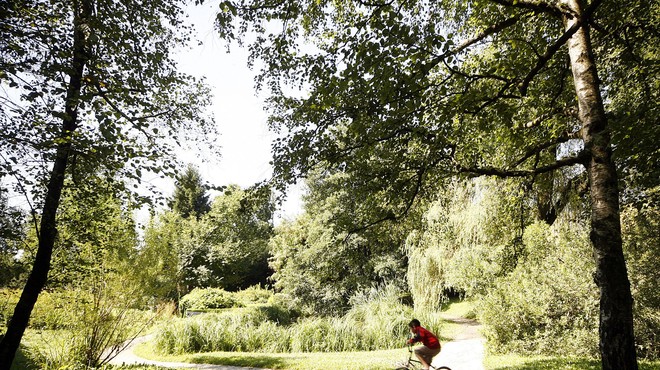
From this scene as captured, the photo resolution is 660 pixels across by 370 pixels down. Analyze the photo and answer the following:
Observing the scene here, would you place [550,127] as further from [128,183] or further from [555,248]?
[128,183]

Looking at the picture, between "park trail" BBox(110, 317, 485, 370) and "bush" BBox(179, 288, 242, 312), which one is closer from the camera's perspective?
"park trail" BBox(110, 317, 485, 370)

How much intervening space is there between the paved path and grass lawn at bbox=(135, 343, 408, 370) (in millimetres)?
1056

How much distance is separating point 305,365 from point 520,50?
8.09m

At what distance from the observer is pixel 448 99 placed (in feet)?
18.1

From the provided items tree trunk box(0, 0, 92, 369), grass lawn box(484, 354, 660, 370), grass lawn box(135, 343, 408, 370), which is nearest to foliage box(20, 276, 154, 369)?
tree trunk box(0, 0, 92, 369)

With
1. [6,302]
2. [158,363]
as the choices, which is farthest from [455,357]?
[6,302]

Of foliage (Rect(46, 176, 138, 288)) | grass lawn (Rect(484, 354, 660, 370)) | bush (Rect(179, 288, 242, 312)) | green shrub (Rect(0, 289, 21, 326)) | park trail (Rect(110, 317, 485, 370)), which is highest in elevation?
foliage (Rect(46, 176, 138, 288))

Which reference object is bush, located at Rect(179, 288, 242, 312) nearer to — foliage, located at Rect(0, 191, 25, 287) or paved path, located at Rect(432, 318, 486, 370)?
paved path, located at Rect(432, 318, 486, 370)

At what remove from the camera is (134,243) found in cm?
916

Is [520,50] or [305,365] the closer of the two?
[520,50]

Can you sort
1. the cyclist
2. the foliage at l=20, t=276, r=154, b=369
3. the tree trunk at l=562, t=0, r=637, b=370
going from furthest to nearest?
the foliage at l=20, t=276, r=154, b=369, the cyclist, the tree trunk at l=562, t=0, r=637, b=370

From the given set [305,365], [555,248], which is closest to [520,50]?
[555,248]

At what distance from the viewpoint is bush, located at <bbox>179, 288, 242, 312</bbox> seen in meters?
19.3

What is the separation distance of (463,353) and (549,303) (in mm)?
2588
